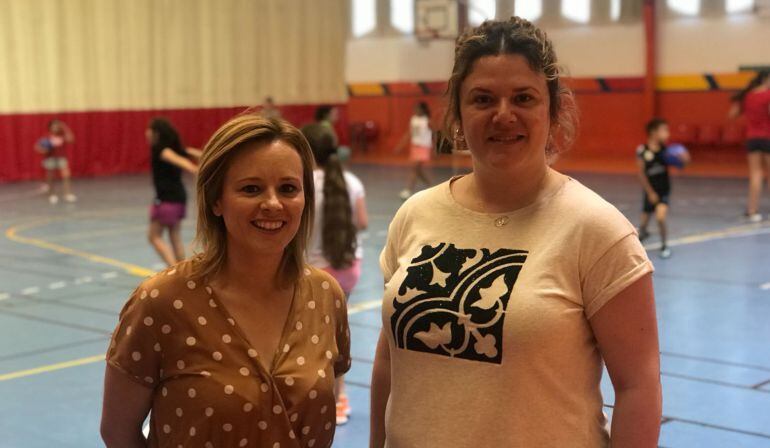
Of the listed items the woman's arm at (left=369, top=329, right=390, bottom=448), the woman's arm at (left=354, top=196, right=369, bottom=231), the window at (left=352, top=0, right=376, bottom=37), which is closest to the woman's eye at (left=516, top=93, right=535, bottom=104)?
the woman's arm at (left=369, top=329, right=390, bottom=448)

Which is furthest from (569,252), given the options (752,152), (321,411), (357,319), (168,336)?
(752,152)

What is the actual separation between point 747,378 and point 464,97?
4997mm

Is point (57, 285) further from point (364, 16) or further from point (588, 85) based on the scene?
point (364, 16)

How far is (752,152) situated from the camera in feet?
47.7

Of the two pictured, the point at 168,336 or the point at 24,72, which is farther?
the point at 24,72

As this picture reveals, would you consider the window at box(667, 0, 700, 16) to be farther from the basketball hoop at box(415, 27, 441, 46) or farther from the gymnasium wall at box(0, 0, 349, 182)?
the gymnasium wall at box(0, 0, 349, 182)

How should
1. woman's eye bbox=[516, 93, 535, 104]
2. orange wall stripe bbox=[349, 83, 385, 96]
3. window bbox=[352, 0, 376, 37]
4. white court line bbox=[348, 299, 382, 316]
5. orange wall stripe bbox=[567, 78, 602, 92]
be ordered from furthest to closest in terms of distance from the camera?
window bbox=[352, 0, 376, 37] < orange wall stripe bbox=[349, 83, 385, 96] < orange wall stripe bbox=[567, 78, 602, 92] < white court line bbox=[348, 299, 382, 316] < woman's eye bbox=[516, 93, 535, 104]

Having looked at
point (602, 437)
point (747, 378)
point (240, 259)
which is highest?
point (240, 259)

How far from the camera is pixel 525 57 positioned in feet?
7.70

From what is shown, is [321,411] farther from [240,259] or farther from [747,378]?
[747,378]

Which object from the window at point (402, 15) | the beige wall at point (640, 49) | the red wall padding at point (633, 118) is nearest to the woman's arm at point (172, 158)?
the beige wall at point (640, 49)

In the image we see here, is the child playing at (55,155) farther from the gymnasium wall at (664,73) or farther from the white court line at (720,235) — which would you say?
the white court line at (720,235)

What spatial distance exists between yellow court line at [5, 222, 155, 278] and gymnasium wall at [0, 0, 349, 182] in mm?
7544

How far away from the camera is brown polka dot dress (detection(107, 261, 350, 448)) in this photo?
7.81ft
